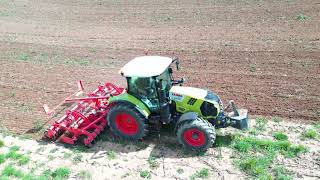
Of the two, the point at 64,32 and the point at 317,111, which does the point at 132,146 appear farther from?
the point at 64,32

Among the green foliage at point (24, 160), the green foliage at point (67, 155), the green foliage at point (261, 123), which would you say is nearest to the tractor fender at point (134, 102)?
the green foliage at point (67, 155)

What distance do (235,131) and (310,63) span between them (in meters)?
5.40

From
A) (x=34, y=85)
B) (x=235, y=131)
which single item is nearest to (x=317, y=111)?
(x=235, y=131)

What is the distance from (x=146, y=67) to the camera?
10164 millimetres

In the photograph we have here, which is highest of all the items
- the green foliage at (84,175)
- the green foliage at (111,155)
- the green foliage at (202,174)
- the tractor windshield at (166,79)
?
the tractor windshield at (166,79)

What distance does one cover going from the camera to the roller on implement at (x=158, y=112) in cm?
981

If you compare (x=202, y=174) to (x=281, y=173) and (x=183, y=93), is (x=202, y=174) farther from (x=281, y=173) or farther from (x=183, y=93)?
(x=183, y=93)

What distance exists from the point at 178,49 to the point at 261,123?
6.77m

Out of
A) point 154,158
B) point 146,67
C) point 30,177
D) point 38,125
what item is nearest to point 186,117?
point 154,158

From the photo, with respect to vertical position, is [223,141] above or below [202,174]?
above

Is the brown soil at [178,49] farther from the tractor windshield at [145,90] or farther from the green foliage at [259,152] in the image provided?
the tractor windshield at [145,90]

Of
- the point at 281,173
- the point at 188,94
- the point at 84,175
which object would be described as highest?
the point at 188,94

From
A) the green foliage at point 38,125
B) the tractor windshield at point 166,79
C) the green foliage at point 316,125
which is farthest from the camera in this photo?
the green foliage at point 38,125

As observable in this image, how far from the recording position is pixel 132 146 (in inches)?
417
